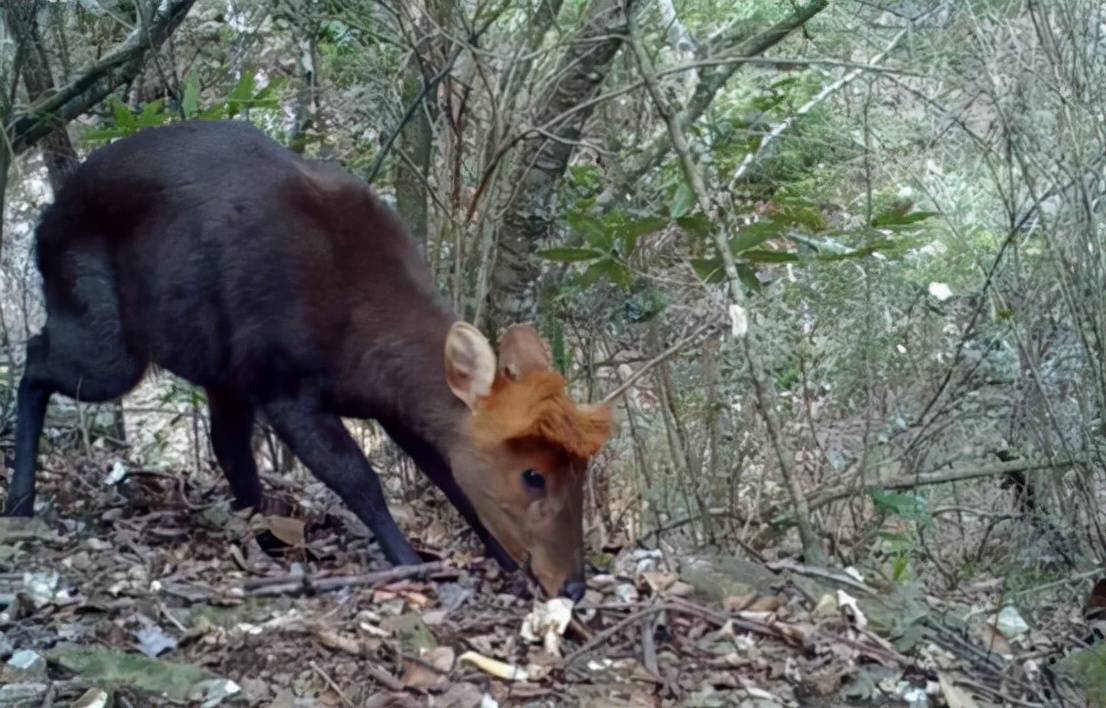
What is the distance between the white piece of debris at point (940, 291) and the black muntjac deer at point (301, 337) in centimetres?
240

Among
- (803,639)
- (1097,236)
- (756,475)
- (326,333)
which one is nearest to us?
(803,639)

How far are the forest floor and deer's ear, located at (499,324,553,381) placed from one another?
81 cm

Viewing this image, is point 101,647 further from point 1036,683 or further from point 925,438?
point 925,438

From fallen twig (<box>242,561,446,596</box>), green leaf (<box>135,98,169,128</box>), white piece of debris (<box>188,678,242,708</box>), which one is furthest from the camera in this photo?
green leaf (<box>135,98,169,128</box>)

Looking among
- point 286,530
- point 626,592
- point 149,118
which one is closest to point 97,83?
point 149,118

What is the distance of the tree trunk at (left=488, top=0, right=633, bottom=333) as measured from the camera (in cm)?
595

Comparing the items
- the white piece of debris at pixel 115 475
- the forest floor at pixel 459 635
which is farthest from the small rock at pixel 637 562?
the white piece of debris at pixel 115 475

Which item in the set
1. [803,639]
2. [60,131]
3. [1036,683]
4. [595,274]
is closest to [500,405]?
[595,274]

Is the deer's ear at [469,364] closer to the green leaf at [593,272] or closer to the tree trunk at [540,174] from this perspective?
the green leaf at [593,272]

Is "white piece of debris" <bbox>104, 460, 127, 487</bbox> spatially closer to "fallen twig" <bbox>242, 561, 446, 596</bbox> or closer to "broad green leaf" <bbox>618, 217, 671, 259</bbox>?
"fallen twig" <bbox>242, 561, 446, 596</bbox>

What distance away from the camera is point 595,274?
5.40 m

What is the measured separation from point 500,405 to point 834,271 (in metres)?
2.43

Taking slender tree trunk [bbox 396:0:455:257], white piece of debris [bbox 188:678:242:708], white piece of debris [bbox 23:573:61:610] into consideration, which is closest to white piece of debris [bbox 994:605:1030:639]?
white piece of debris [bbox 188:678:242:708]

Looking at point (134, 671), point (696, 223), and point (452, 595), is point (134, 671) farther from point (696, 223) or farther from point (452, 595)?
point (696, 223)
